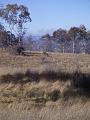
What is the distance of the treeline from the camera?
217 feet

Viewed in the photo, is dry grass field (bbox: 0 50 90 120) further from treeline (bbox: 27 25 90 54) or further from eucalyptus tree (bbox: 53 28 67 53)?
eucalyptus tree (bbox: 53 28 67 53)

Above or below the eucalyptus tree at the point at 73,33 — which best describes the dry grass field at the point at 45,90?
below

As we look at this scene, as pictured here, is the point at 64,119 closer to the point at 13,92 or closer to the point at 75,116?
the point at 75,116

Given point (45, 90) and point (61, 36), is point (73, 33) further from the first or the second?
point (45, 90)

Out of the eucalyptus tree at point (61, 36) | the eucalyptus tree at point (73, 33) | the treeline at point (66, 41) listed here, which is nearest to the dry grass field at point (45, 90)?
the eucalyptus tree at point (73, 33)

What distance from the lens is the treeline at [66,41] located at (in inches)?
2603

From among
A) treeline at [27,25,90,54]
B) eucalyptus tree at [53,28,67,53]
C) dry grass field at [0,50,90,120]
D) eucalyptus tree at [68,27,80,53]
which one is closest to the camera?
dry grass field at [0,50,90,120]

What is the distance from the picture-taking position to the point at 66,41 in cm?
7062

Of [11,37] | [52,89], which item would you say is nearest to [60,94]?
[52,89]

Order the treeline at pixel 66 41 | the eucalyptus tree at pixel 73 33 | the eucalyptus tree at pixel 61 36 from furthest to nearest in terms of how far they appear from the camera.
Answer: the eucalyptus tree at pixel 61 36 < the treeline at pixel 66 41 < the eucalyptus tree at pixel 73 33

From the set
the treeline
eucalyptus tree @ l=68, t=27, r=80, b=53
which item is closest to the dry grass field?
eucalyptus tree @ l=68, t=27, r=80, b=53

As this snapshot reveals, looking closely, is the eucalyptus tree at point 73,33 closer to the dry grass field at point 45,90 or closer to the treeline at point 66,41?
the treeline at point 66,41

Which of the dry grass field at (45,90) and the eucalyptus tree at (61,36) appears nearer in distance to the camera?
the dry grass field at (45,90)

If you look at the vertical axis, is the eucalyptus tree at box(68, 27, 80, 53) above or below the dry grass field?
above
